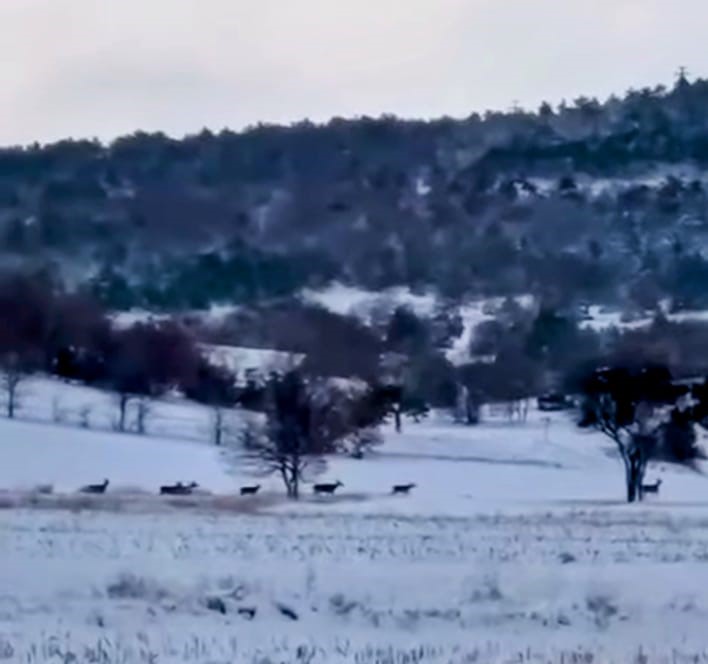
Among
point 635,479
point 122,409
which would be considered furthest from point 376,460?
point 635,479

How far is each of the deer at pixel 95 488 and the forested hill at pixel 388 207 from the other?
233 feet

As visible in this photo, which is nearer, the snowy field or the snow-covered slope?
the snowy field

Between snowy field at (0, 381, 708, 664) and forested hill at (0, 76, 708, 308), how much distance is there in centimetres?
9050

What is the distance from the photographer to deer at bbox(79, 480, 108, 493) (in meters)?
49.1

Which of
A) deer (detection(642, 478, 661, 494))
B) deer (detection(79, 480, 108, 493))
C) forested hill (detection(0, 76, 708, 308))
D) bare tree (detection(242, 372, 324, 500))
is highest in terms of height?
forested hill (detection(0, 76, 708, 308))

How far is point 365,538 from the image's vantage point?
2584 cm

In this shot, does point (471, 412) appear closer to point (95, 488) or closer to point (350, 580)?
point (95, 488)

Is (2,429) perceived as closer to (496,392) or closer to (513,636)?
(496,392)

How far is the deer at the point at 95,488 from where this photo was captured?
49084 millimetres

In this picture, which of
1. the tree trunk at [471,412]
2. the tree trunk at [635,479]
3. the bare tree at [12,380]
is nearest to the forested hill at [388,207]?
the bare tree at [12,380]

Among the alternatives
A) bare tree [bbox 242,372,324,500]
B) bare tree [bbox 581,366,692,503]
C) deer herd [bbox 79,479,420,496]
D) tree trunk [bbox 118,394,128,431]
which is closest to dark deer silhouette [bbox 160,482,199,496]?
deer herd [bbox 79,479,420,496]

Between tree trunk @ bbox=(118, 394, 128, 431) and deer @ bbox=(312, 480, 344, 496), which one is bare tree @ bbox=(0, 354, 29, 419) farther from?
deer @ bbox=(312, 480, 344, 496)

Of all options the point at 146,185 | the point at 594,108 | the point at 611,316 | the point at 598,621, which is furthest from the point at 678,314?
the point at 598,621

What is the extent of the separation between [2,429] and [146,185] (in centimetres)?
9431
